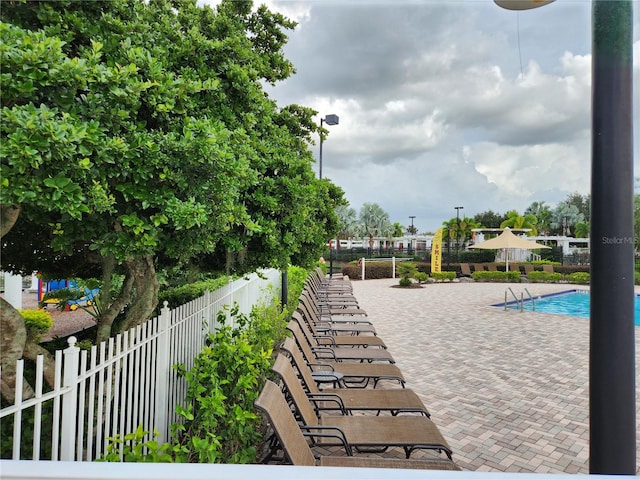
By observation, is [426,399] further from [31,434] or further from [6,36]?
[6,36]

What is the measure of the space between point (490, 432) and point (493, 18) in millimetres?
3922

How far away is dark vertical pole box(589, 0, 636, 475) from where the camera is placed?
1990mm

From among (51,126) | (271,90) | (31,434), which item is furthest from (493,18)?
(31,434)

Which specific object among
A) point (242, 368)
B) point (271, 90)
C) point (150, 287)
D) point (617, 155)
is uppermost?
point (271, 90)

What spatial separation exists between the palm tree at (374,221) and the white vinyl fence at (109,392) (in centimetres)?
5132

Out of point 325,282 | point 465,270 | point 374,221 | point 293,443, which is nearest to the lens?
point 293,443

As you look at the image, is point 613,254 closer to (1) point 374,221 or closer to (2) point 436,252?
(2) point 436,252

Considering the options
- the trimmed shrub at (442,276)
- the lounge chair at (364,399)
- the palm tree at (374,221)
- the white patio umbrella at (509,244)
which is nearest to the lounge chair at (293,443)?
the lounge chair at (364,399)

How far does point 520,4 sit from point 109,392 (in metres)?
3.33

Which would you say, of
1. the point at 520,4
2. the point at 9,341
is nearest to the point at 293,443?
the point at 9,341

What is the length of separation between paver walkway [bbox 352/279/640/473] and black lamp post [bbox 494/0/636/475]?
5.94 feet

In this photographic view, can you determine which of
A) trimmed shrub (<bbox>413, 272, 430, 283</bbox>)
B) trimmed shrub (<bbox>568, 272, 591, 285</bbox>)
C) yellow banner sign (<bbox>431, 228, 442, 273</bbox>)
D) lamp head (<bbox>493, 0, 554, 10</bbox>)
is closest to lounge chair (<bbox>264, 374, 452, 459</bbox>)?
lamp head (<bbox>493, 0, 554, 10</bbox>)

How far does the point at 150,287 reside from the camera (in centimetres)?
363

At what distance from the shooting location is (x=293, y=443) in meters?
2.50
